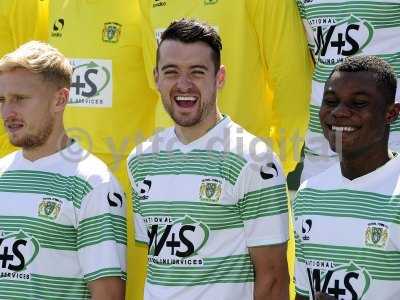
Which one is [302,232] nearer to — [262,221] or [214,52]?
[262,221]

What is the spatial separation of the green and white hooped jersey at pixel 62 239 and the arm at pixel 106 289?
0.02 metres

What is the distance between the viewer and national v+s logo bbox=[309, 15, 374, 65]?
493 cm

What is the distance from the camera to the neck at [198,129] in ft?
14.9

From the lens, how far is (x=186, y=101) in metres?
4.49

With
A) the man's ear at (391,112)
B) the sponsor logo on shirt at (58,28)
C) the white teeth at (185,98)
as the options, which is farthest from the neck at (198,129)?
the sponsor logo on shirt at (58,28)

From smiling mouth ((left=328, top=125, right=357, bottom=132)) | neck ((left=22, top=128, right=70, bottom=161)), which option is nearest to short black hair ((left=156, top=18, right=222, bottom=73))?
neck ((left=22, top=128, right=70, bottom=161))

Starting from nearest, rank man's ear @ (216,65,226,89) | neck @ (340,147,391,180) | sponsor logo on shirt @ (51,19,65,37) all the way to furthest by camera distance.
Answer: neck @ (340,147,391,180) < man's ear @ (216,65,226,89) < sponsor logo on shirt @ (51,19,65,37)

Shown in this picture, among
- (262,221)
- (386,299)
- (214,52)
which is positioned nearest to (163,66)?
(214,52)

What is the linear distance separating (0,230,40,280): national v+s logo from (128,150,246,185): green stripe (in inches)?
22.3

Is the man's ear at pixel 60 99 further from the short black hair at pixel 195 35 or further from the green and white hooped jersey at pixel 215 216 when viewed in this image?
the green and white hooped jersey at pixel 215 216

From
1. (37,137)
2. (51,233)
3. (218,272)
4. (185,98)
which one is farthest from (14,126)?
(218,272)

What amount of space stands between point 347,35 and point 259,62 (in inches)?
23.5

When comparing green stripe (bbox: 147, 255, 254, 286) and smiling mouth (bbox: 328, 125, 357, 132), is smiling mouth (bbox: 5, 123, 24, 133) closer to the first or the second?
green stripe (bbox: 147, 255, 254, 286)

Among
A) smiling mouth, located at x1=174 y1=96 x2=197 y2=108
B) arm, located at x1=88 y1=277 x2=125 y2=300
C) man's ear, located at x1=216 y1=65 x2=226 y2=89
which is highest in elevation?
man's ear, located at x1=216 y1=65 x2=226 y2=89
